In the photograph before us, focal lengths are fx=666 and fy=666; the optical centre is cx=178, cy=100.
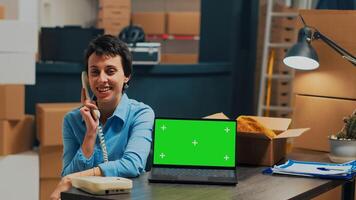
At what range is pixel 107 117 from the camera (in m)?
2.47

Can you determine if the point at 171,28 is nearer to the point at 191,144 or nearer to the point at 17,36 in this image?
the point at 17,36

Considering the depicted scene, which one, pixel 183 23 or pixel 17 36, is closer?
pixel 17 36

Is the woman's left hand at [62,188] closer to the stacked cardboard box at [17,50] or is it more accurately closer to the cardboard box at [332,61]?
the cardboard box at [332,61]

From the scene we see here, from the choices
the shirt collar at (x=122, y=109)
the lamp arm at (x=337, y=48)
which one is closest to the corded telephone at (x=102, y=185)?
the shirt collar at (x=122, y=109)

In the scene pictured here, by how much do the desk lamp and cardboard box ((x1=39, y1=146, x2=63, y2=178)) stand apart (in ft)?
6.45

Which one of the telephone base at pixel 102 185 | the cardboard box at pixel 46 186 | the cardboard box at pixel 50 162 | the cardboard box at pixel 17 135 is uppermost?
the telephone base at pixel 102 185

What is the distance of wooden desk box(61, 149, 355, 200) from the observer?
1975 mm

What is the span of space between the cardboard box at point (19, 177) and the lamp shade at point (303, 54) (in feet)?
6.69

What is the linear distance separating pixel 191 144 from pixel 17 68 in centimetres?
217

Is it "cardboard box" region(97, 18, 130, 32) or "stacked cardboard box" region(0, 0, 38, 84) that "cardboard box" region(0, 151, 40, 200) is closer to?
"stacked cardboard box" region(0, 0, 38, 84)

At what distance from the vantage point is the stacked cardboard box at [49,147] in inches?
167

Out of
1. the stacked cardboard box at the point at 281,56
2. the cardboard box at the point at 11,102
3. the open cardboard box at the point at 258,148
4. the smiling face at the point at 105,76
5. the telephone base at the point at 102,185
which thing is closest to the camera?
the telephone base at the point at 102,185

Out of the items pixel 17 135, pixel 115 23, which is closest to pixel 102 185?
pixel 17 135

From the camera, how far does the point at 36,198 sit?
4172mm
